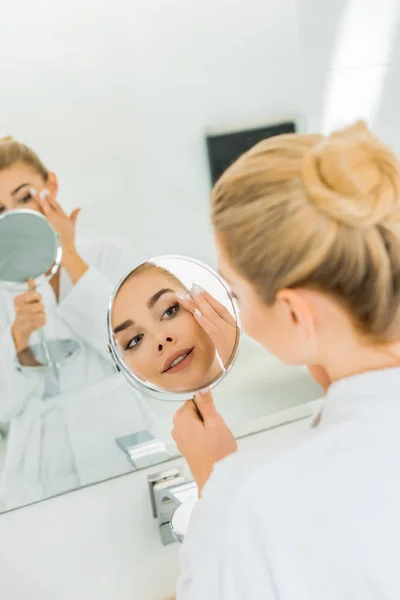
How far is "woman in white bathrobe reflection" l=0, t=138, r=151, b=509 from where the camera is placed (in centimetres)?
80

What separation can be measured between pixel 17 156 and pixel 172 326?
11.7 inches

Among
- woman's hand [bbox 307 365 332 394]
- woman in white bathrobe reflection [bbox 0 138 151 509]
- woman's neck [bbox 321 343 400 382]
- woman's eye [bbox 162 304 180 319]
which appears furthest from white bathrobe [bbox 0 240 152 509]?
woman's neck [bbox 321 343 400 382]

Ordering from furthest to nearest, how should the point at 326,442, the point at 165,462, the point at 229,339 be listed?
the point at 165,462 < the point at 229,339 < the point at 326,442

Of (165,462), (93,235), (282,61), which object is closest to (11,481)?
(165,462)

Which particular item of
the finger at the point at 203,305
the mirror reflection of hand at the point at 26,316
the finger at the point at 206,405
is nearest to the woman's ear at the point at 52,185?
the mirror reflection of hand at the point at 26,316

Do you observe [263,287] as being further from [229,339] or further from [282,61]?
[282,61]

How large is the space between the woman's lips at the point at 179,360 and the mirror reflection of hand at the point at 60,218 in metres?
0.20

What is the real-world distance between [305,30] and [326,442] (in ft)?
2.26

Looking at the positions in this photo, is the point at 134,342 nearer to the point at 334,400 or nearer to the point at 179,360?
the point at 179,360

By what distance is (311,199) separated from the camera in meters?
0.50

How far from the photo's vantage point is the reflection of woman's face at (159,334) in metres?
0.78

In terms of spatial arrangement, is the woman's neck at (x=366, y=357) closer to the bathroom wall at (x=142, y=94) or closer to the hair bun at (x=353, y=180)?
the hair bun at (x=353, y=180)

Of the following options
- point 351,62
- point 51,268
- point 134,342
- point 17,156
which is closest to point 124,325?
point 134,342

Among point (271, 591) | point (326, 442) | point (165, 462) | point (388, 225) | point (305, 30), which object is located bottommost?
point (165, 462)
